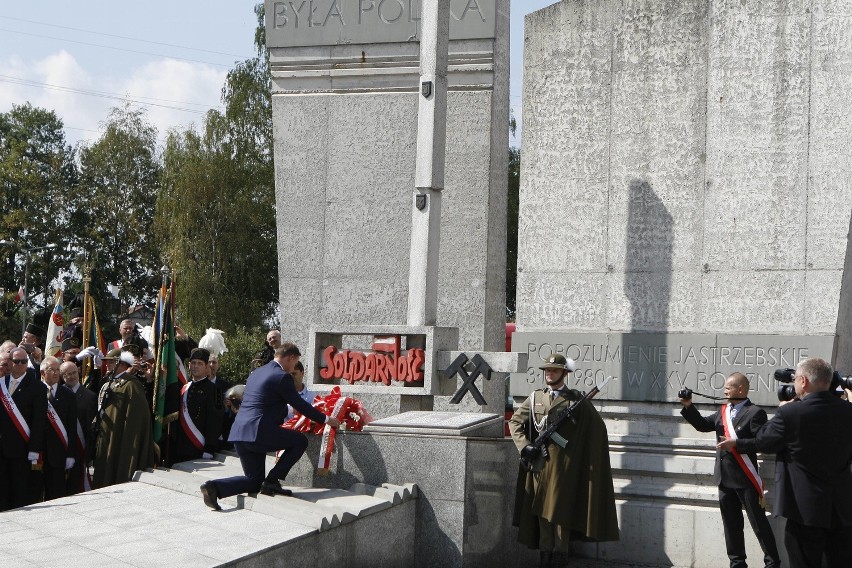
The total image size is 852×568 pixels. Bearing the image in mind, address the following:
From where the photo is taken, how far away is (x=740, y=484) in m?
8.69

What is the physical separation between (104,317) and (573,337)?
36332mm

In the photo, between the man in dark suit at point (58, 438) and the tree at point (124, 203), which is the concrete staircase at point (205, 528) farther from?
the tree at point (124, 203)

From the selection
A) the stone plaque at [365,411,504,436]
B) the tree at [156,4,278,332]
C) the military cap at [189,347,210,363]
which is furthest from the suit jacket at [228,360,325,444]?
the tree at [156,4,278,332]

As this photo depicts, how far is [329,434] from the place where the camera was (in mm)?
9094

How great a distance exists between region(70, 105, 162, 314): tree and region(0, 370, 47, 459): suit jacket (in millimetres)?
37521

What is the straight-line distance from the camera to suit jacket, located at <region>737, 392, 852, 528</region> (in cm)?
752

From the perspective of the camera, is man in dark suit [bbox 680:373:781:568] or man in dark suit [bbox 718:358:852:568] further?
man in dark suit [bbox 680:373:781:568]

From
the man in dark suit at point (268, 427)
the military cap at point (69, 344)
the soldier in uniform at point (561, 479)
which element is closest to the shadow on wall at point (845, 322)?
the soldier in uniform at point (561, 479)

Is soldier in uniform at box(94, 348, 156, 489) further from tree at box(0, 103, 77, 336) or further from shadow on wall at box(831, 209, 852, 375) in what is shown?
tree at box(0, 103, 77, 336)

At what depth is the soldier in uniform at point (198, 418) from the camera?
1113 centimetres

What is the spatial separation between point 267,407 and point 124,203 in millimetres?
41554

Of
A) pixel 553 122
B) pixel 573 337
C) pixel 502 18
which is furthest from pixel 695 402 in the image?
pixel 502 18

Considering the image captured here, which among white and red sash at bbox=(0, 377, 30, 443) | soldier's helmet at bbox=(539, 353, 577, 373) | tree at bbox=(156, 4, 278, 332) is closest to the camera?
soldier's helmet at bbox=(539, 353, 577, 373)

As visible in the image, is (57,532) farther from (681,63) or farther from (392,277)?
(681,63)
